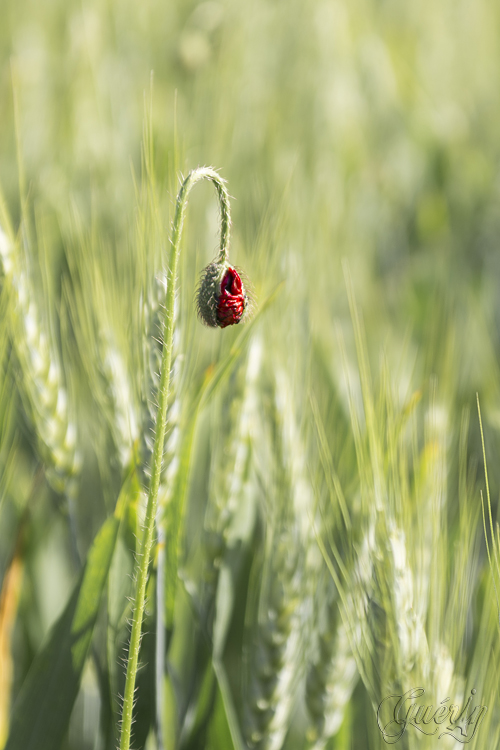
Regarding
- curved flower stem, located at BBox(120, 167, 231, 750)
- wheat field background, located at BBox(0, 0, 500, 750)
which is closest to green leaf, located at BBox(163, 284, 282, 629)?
wheat field background, located at BBox(0, 0, 500, 750)

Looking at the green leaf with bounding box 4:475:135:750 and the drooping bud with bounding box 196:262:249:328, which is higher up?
the drooping bud with bounding box 196:262:249:328

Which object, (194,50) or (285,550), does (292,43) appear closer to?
(194,50)

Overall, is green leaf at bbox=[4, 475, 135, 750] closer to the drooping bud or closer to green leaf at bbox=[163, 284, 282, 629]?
green leaf at bbox=[163, 284, 282, 629]

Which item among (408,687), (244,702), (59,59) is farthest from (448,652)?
(59,59)

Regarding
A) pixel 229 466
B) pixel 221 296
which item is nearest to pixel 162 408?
pixel 221 296

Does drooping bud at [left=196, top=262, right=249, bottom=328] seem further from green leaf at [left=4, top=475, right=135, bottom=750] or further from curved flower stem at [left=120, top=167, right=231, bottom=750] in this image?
green leaf at [left=4, top=475, right=135, bottom=750]

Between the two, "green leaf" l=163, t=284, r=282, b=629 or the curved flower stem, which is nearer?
the curved flower stem
